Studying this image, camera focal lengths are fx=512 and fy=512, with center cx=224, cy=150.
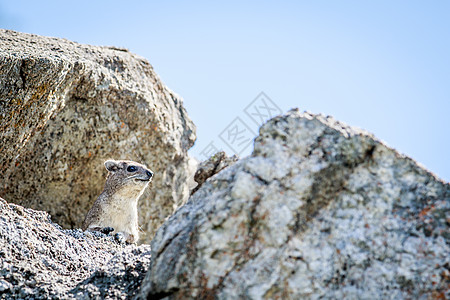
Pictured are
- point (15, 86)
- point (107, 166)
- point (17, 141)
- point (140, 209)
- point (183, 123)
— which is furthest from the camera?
point (183, 123)

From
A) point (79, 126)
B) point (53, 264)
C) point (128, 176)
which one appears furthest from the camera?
point (79, 126)

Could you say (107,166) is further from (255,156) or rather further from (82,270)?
(255,156)

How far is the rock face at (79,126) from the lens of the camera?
905 centimetres

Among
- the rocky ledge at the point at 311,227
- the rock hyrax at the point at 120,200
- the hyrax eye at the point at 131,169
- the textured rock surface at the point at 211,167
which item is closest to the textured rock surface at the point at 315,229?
the rocky ledge at the point at 311,227

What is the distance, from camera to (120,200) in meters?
11.0

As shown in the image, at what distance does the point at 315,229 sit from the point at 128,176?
7.72 metres

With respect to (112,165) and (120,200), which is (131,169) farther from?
(120,200)

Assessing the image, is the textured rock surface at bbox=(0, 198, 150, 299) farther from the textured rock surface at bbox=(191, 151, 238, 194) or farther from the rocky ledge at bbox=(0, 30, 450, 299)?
the textured rock surface at bbox=(191, 151, 238, 194)

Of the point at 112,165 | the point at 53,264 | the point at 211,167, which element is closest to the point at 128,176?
the point at 112,165

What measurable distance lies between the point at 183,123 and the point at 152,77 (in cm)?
151

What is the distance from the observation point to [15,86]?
8.64 m

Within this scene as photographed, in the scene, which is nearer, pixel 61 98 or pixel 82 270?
pixel 82 270

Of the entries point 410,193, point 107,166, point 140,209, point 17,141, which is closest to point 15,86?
point 17,141

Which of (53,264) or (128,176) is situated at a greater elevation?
(128,176)
